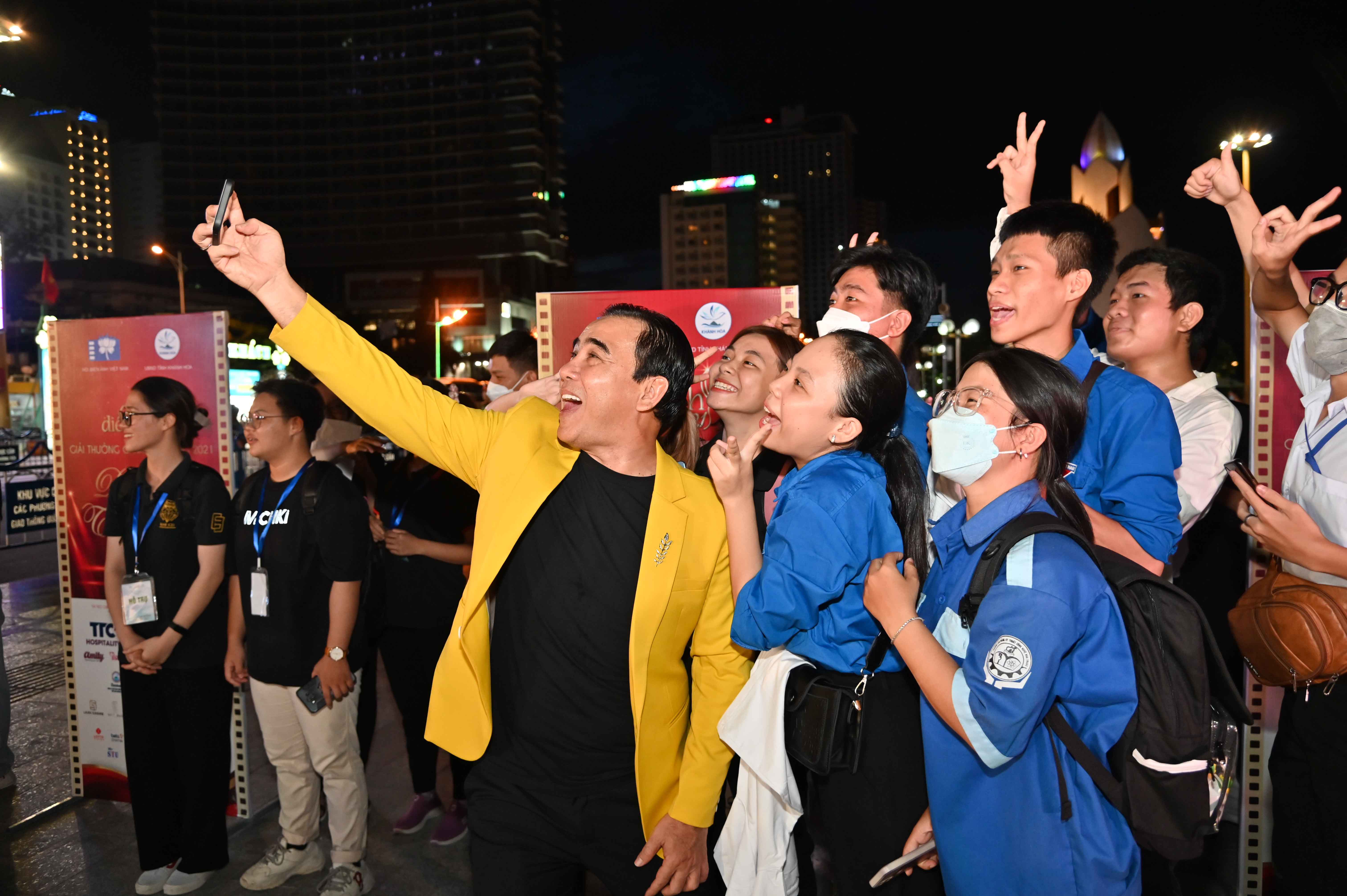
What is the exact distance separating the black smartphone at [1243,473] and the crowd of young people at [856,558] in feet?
0.10

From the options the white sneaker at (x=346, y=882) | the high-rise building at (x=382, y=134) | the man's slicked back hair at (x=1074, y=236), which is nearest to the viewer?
the man's slicked back hair at (x=1074, y=236)

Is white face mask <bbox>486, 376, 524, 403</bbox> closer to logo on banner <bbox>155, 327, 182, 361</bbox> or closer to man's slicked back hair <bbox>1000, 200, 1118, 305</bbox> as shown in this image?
logo on banner <bbox>155, 327, 182, 361</bbox>

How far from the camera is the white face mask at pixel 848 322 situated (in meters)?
2.82


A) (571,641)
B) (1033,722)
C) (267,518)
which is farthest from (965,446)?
(267,518)

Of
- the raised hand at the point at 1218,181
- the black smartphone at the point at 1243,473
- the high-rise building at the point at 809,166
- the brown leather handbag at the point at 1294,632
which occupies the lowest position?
the brown leather handbag at the point at 1294,632

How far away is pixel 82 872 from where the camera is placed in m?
3.67

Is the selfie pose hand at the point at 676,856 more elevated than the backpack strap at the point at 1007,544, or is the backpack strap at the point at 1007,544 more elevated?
the backpack strap at the point at 1007,544

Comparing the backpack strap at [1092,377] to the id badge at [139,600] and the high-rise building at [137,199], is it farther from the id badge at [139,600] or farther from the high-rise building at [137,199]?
the high-rise building at [137,199]

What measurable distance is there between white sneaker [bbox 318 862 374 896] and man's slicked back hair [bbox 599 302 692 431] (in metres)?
2.60

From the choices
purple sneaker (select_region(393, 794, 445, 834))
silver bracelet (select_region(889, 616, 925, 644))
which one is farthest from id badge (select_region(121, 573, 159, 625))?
silver bracelet (select_region(889, 616, 925, 644))

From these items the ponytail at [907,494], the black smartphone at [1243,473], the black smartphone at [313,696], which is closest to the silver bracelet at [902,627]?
the ponytail at [907,494]

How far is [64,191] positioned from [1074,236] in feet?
341

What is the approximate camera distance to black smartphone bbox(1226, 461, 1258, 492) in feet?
7.16

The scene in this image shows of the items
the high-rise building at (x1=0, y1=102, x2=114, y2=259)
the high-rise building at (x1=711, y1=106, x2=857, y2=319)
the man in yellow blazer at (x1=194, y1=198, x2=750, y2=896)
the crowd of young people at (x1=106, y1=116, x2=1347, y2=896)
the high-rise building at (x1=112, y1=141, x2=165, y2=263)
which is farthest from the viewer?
the high-rise building at (x1=711, y1=106, x2=857, y2=319)
